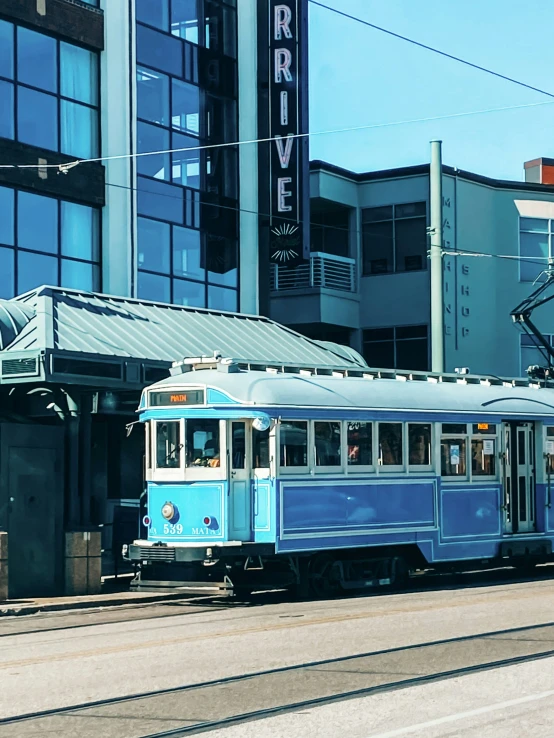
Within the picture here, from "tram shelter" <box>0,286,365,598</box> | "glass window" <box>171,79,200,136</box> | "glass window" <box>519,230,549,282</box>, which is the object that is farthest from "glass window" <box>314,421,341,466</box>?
"glass window" <box>519,230,549,282</box>

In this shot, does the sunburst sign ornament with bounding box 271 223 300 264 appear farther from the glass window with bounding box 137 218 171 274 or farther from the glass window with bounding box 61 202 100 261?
the glass window with bounding box 61 202 100 261

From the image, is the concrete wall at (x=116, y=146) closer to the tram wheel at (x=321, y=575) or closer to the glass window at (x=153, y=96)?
the glass window at (x=153, y=96)

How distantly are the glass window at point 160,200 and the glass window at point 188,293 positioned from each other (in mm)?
1378

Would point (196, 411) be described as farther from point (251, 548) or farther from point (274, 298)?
point (274, 298)

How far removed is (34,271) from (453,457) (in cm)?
970

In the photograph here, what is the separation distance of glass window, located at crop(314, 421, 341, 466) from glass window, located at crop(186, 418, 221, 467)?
1492 millimetres

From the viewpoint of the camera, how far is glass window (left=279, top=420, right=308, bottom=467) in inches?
723

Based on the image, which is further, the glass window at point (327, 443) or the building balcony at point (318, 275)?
the building balcony at point (318, 275)

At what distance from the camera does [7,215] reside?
83.3 ft

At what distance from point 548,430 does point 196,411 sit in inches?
287

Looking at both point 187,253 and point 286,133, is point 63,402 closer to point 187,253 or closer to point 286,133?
point 187,253

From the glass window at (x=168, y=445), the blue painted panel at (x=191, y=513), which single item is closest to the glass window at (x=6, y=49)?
the glass window at (x=168, y=445)

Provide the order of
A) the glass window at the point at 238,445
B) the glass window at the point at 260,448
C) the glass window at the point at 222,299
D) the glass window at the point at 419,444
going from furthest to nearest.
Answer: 1. the glass window at the point at 222,299
2. the glass window at the point at 419,444
3. the glass window at the point at 260,448
4. the glass window at the point at 238,445

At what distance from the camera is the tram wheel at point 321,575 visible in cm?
1883
